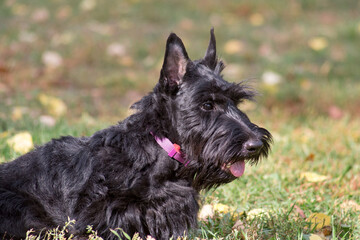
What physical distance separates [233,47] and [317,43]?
1.94 m

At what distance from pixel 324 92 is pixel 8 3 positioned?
8592 millimetres

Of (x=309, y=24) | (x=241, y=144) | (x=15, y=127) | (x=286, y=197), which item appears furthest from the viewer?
(x=309, y=24)

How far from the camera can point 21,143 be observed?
469 cm

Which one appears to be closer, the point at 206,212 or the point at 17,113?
the point at 206,212

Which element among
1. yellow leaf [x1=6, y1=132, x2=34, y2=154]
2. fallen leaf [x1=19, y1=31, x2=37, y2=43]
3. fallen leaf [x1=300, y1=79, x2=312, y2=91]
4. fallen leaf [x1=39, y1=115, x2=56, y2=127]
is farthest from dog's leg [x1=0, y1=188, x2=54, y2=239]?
fallen leaf [x1=19, y1=31, x2=37, y2=43]

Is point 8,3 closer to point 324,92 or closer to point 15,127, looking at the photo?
point 15,127

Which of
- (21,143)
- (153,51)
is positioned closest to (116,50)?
(153,51)

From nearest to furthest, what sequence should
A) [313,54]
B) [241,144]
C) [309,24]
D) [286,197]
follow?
1. [241,144]
2. [286,197]
3. [313,54]
4. [309,24]

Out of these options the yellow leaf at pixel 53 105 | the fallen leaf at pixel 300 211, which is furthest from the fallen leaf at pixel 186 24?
the fallen leaf at pixel 300 211

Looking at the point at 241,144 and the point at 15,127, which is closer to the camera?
the point at 241,144

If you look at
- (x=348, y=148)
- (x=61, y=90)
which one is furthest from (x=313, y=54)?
(x=61, y=90)

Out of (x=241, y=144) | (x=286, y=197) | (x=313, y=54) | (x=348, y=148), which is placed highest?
(x=313, y=54)

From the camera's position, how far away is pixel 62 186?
3133mm

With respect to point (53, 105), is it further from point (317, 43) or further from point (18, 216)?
point (317, 43)
